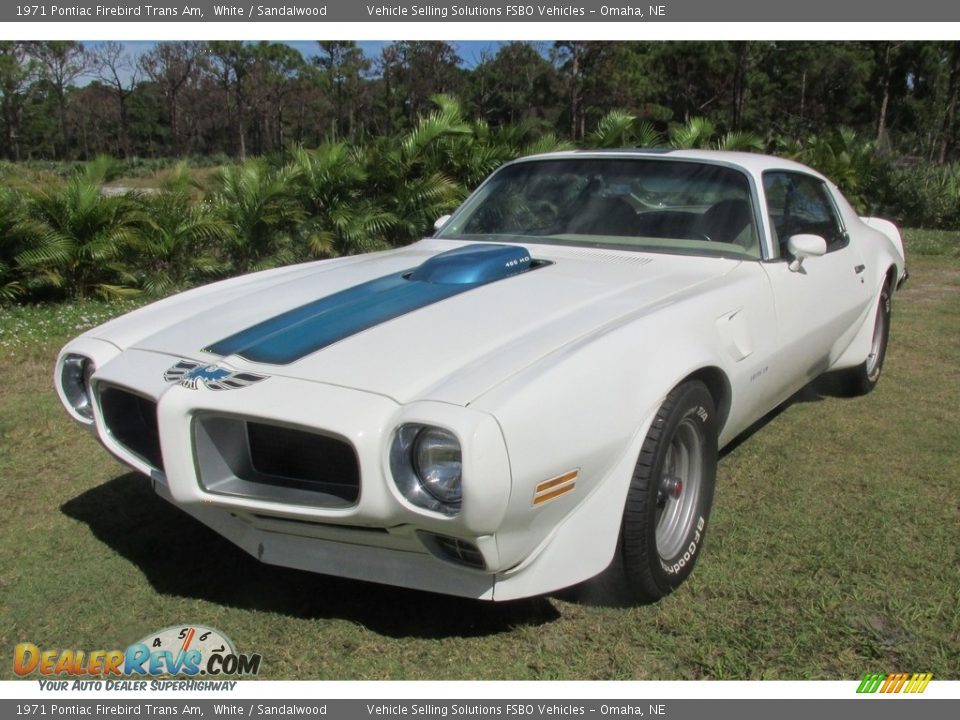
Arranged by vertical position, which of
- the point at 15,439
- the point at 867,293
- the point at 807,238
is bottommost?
the point at 15,439

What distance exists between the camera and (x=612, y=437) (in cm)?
237

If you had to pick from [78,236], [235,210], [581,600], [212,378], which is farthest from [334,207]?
[581,600]

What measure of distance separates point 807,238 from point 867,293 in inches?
48.0

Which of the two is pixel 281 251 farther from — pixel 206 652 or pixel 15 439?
pixel 206 652

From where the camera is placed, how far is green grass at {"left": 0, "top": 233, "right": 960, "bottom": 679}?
8.12 ft

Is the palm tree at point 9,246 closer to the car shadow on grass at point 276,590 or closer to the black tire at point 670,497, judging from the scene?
the car shadow on grass at point 276,590

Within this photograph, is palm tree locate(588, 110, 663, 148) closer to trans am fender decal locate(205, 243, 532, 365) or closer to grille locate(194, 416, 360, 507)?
trans am fender decal locate(205, 243, 532, 365)

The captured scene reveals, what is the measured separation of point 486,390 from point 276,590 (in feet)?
4.05

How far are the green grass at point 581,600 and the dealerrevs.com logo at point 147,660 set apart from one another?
5 centimetres

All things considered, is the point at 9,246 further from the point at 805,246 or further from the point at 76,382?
the point at 805,246

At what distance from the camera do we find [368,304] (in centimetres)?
295

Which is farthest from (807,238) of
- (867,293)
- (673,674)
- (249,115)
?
(249,115)

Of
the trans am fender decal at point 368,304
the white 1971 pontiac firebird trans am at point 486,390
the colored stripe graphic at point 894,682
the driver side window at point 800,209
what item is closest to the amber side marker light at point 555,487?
the white 1971 pontiac firebird trans am at point 486,390

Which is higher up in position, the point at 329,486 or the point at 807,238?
the point at 807,238
